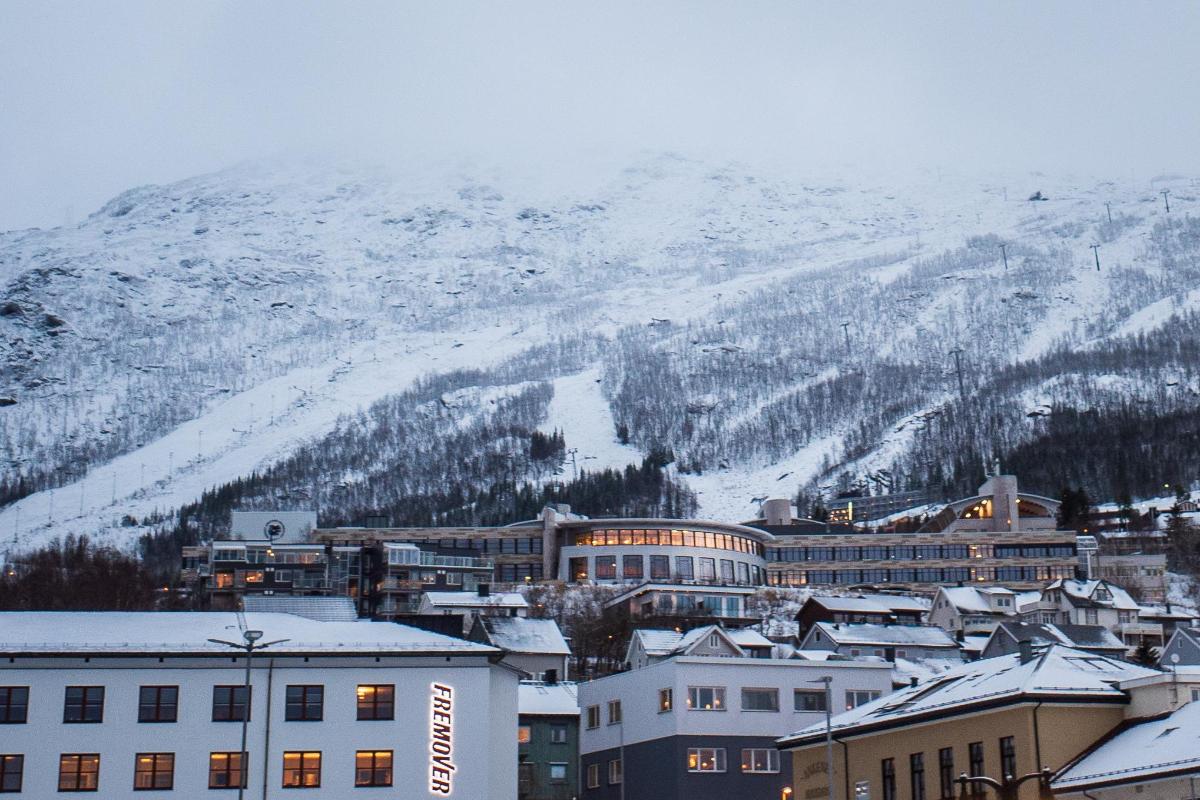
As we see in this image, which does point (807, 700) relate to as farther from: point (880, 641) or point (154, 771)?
point (880, 641)

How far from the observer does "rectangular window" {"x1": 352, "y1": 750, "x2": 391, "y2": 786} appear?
74.7 metres

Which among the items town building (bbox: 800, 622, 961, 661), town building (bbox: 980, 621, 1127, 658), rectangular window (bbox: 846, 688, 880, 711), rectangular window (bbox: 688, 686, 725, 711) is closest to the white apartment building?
rectangular window (bbox: 688, 686, 725, 711)

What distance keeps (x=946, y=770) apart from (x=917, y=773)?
194 centimetres

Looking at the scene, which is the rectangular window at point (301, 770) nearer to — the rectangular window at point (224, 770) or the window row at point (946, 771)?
the rectangular window at point (224, 770)

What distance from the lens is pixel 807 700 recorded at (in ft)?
317

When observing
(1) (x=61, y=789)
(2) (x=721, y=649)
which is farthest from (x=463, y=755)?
(2) (x=721, y=649)

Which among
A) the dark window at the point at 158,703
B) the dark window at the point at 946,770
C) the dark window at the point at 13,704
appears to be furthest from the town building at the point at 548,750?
the dark window at the point at 946,770

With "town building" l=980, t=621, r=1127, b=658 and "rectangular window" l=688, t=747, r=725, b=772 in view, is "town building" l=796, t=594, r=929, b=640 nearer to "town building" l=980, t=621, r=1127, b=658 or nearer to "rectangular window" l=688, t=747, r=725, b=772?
"town building" l=980, t=621, r=1127, b=658

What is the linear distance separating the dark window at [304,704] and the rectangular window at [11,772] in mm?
11676

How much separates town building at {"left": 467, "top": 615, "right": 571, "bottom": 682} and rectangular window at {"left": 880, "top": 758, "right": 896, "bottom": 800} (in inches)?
1832

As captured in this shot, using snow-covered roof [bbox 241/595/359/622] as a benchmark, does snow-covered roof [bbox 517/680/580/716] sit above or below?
below

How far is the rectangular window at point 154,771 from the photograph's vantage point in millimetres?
73188

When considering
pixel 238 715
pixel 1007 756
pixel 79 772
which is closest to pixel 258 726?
pixel 238 715

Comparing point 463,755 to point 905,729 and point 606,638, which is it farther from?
point 606,638
